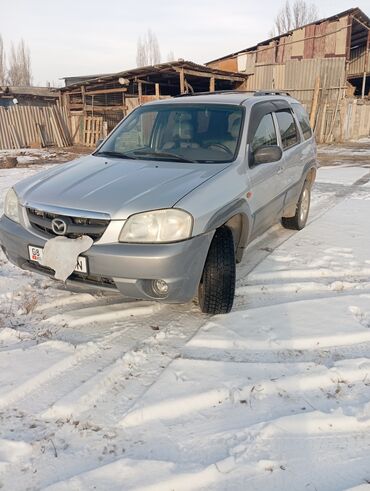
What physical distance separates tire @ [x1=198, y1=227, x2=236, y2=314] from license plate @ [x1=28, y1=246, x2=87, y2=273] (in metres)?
0.89

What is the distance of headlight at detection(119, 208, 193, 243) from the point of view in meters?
2.78

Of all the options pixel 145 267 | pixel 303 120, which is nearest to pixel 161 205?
pixel 145 267

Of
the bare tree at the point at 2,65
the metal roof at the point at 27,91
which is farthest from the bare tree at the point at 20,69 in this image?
the metal roof at the point at 27,91

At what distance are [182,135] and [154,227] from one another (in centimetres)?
152

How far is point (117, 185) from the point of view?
10.2 feet

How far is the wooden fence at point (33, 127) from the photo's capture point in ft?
64.3

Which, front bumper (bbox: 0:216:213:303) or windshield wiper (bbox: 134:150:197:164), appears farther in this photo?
windshield wiper (bbox: 134:150:197:164)

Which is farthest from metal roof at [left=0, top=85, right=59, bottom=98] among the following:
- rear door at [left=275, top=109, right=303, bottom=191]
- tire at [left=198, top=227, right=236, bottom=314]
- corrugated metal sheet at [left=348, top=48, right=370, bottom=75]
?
tire at [left=198, top=227, right=236, bottom=314]

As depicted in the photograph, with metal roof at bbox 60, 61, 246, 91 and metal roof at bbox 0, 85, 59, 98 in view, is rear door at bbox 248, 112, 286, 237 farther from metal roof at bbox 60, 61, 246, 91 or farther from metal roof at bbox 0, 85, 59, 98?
metal roof at bbox 0, 85, 59, 98

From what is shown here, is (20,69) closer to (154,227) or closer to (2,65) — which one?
(2,65)

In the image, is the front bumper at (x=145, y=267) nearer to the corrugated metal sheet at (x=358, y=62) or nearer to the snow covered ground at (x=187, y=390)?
the snow covered ground at (x=187, y=390)

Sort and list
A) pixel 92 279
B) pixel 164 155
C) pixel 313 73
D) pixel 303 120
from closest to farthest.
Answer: pixel 92 279 < pixel 164 155 < pixel 303 120 < pixel 313 73

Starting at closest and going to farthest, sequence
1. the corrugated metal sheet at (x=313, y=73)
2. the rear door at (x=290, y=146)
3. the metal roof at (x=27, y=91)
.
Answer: the rear door at (x=290, y=146) < the corrugated metal sheet at (x=313, y=73) < the metal roof at (x=27, y=91)

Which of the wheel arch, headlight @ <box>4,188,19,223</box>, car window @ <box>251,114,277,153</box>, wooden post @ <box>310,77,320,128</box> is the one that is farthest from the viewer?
wooden post @ <box>310,77,320,128</box>
